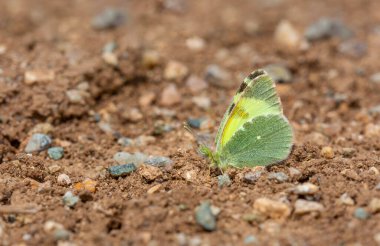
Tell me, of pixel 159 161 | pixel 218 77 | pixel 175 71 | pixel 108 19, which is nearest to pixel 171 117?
pixel 175 71

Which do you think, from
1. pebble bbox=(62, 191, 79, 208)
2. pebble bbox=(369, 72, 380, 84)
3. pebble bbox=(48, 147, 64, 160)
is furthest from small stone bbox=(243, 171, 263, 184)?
pebble bbox=(369, 72, 380, 84)

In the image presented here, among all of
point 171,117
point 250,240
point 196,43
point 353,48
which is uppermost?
point 353,48

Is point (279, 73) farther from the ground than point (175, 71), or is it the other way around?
point (279, 73)

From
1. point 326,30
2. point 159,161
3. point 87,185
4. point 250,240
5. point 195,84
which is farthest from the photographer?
A: point 326,30

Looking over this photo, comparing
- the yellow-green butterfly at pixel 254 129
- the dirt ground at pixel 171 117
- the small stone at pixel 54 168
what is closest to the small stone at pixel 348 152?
the dirt ground at pixel 171 117

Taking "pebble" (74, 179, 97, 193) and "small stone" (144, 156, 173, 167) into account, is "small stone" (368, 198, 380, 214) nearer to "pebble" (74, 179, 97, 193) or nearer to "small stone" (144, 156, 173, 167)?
"small stone" (144, 156, 173, 167)

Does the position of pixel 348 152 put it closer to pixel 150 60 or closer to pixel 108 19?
pixel 150 60

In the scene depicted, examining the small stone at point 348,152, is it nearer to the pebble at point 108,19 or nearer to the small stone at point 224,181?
the small stone at point 224,181
